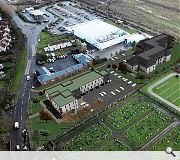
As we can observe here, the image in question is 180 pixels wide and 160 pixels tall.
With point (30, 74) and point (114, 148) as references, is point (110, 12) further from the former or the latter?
point (114, 148)

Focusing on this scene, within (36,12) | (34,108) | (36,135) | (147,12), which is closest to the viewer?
(36,135)

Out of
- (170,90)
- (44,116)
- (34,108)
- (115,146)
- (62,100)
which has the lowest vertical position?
(34,108)

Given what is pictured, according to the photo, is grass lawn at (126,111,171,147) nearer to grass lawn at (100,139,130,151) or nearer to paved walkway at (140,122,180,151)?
paved walkway at (140,122,180,151)

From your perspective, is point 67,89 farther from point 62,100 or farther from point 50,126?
point 50,126

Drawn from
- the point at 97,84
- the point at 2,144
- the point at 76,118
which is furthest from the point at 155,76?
the point at 2,144

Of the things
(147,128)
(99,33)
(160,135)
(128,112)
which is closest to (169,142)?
(160,135)

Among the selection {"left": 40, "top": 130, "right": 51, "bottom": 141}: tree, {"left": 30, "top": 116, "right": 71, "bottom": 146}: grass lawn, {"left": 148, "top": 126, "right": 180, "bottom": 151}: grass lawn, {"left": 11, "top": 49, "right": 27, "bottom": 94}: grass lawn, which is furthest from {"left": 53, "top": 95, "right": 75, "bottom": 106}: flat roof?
{"left": 148, "top": 126, "right": 180, "bottom": 151}: grass lawn
